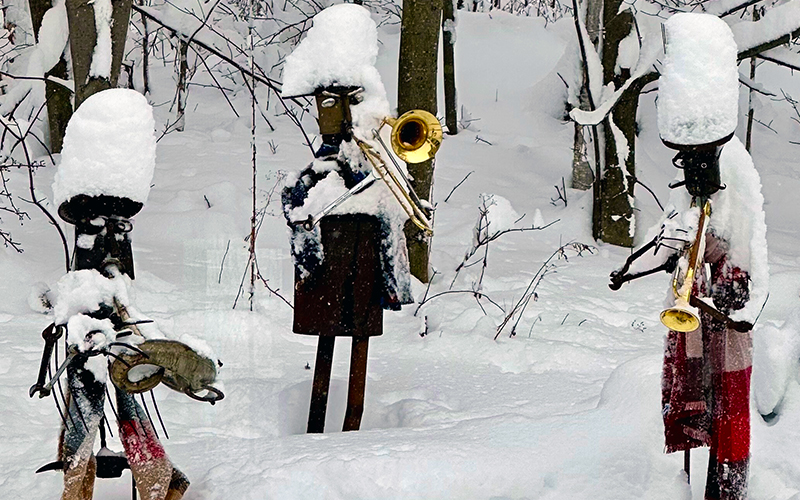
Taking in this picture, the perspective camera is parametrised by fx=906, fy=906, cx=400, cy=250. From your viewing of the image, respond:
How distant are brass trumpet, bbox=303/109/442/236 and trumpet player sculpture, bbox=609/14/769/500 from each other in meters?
Result: 0.82

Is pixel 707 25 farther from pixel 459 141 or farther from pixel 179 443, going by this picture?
pixel 459 141

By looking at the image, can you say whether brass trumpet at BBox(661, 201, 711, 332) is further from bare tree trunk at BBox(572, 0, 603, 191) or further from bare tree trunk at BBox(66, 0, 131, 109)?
bare tree trunk at BBox(572, 0, 603, 191)

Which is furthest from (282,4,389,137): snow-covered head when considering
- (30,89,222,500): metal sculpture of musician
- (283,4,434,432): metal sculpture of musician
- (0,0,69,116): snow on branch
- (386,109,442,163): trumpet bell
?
(0,0,69,116): snow on branch

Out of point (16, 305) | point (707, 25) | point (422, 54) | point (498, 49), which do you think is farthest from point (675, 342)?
point (498, 49)

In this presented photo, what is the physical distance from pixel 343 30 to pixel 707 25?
4.40 ft

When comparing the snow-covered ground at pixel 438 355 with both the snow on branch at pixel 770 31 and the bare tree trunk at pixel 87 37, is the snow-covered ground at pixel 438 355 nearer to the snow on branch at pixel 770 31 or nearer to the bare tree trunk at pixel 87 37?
the bare tree trunk at pixel 87 37

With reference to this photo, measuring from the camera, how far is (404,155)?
10.6 feet

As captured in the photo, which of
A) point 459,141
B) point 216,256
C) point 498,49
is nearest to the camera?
point 216,256

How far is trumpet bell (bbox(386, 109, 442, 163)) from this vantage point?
10.6ft

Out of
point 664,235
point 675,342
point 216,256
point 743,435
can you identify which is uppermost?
point 664,235

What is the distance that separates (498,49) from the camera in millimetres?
10812

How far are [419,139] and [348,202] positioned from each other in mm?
393

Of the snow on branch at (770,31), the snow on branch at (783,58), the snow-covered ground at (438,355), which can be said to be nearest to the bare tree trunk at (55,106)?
the snow-covered ground at (438,355)

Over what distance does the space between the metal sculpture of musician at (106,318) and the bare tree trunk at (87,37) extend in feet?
5.31
